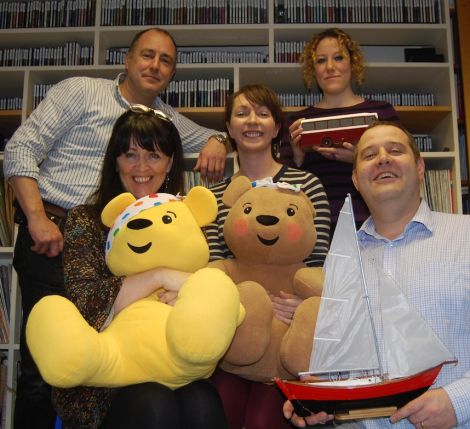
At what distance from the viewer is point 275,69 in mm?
2713

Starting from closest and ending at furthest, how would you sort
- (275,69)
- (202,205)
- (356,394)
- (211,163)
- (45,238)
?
(356,394)
(202,205)
(45,238)
(211,163)
(275,69)

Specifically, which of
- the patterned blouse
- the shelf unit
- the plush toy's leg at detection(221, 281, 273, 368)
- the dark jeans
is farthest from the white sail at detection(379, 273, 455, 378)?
the shelf unit

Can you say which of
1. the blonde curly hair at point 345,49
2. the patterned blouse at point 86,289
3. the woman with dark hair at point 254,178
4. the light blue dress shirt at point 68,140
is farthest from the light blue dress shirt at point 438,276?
the light blue dress shirt at point 68,140

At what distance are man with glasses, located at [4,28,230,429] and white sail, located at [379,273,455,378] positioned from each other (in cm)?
102

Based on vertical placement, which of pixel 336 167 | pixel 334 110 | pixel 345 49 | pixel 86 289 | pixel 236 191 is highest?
pixel 345 49

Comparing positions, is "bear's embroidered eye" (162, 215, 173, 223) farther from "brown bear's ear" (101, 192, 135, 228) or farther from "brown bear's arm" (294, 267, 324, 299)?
"brown bear's arm" (294, 267, 324, 299)

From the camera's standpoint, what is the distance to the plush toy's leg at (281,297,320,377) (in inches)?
49.9

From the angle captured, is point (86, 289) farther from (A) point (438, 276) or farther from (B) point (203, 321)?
(A) point (438, 276)

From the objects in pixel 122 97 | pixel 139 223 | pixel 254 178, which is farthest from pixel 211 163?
pixel 139 223

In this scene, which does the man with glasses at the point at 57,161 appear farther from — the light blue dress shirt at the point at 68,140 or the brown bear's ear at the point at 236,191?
the brown bear's ear at the point at 236,191

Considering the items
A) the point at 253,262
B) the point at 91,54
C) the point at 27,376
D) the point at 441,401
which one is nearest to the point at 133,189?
the point at 253,262

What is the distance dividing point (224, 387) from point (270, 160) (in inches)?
30.6

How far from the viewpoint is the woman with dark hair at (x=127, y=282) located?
A: 1.13 meters

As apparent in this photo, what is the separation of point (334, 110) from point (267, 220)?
85 cm
